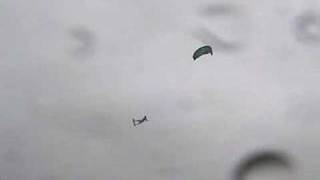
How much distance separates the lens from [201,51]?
4222 centimetres
